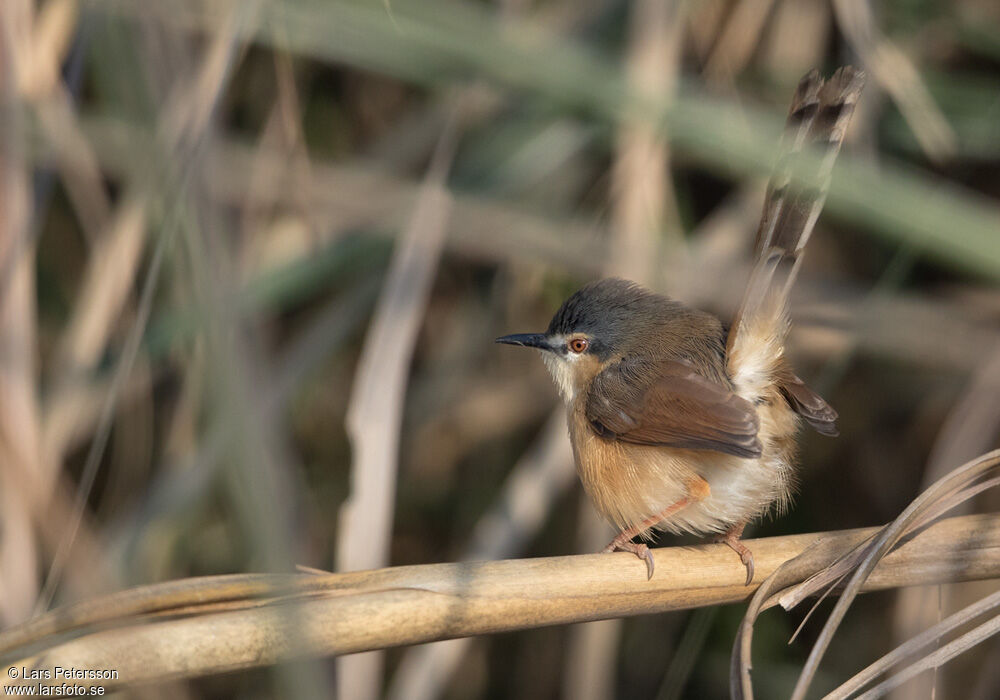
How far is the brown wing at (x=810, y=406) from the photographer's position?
224 centimetres

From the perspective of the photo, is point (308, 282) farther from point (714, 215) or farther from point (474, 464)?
point (714, 215)

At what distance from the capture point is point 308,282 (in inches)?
124

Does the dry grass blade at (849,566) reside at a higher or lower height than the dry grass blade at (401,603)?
higher

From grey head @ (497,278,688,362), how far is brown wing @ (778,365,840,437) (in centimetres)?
43

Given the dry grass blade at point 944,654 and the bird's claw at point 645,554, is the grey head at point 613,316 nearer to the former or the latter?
the bird's claw at point 645,554

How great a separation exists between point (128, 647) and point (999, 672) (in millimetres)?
2479

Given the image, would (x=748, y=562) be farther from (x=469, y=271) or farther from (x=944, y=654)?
(x=469, y=271)

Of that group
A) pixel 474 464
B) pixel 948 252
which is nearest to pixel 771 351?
pixel 948 252

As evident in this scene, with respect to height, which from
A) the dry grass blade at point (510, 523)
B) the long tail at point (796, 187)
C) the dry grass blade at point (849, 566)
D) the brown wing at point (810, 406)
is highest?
the long tail at point (796, 187)

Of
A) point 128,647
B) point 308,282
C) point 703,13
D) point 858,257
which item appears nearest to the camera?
point 128,647

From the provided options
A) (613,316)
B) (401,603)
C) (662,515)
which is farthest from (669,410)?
(401,603)

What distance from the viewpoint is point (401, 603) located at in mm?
1463

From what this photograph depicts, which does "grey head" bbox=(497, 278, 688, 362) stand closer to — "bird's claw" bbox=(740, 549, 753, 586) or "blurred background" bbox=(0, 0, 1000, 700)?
"blurred background" bbox=(0, 0, 1000, 700)

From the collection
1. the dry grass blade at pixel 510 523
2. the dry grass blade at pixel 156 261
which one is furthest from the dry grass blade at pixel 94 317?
the dry grass blade at pixel 510 523
